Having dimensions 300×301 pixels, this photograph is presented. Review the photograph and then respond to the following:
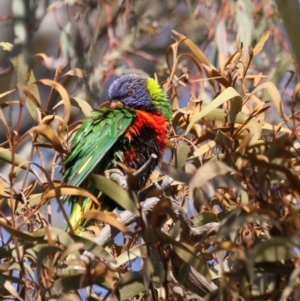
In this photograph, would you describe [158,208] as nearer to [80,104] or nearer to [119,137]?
[80,104]

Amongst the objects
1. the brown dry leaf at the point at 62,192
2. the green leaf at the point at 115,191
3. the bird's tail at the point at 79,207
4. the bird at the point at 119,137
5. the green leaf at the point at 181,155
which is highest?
the green leaf at the point at 115,191

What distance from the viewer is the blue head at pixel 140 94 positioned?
225cm

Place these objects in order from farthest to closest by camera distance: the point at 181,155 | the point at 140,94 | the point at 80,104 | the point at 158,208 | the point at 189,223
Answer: the point at 140,94 < the point at 80,104 < the point at 181,155 < the point at 189,223 < the point at 158,208

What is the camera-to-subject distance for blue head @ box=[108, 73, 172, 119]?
225 centimetres

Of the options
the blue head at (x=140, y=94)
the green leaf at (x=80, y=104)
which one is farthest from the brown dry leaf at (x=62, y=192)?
the blue head at (x=140, y=94)

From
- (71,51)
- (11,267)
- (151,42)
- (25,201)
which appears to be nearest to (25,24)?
(71,51)

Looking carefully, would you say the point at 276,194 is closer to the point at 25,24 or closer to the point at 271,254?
the point at 271,254

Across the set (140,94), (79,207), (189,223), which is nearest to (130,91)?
(140,94)

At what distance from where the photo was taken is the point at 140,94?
7.64ft

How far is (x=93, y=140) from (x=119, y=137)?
11 cm

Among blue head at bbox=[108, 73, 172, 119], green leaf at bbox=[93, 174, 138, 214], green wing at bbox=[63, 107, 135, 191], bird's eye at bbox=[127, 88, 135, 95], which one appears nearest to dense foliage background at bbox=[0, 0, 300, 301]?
green leaf at bbox=[93, 174, 138, 214]

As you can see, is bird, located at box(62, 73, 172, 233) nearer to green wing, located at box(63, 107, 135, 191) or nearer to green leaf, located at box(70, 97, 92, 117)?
green wing, located at box(63, 107, 135, 191)

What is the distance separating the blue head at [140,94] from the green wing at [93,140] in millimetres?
133

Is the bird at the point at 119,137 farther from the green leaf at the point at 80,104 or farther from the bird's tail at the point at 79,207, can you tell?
the green leaf at the point at 80,104
